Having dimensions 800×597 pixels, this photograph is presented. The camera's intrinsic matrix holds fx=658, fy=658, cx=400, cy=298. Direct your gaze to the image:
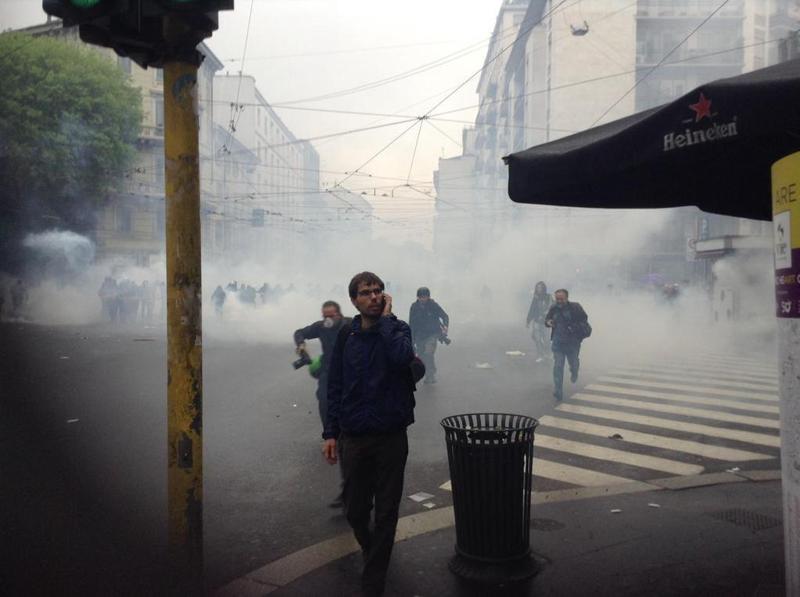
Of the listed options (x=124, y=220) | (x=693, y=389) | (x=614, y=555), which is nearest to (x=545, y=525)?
(x=614, y=555)

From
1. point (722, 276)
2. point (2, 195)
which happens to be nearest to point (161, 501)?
point (722, 276)

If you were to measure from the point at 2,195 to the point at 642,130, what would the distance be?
2936cm

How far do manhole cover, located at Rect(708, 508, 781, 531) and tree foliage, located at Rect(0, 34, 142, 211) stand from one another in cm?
2763

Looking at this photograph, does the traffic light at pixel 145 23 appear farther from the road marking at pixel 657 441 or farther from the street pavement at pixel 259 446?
the road marking at pixel 657 441

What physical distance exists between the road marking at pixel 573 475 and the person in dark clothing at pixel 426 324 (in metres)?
4.83

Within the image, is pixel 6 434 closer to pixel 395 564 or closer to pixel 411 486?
pixel 411 486

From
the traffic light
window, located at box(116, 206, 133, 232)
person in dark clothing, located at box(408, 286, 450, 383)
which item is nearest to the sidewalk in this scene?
the traffic light

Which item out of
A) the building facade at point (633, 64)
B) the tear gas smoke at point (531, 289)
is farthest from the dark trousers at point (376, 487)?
the building facade at point (633, 64)

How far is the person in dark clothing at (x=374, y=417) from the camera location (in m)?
3.53

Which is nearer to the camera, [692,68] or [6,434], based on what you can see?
[6,434]

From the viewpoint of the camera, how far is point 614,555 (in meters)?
4.07

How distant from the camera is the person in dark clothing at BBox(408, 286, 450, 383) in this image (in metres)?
11.2

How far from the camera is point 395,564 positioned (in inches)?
159

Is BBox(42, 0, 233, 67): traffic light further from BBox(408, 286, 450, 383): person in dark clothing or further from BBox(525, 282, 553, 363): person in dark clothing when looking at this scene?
BBox(525, 282, 553, 363): person in dark clothing
